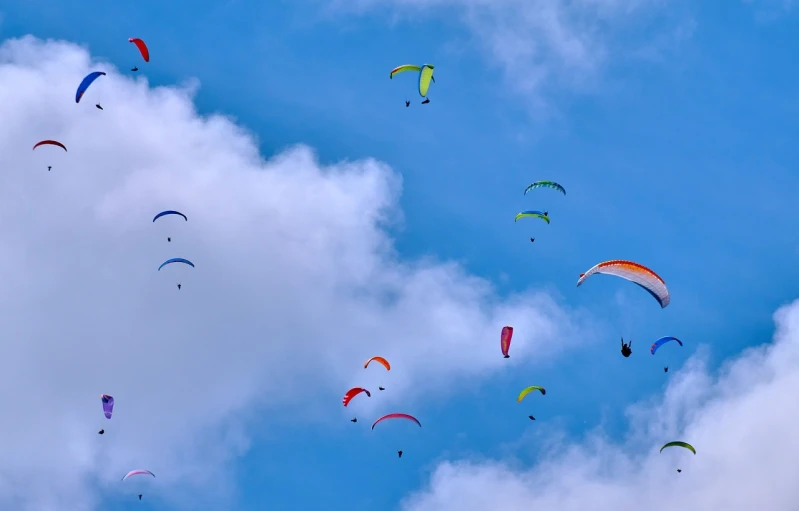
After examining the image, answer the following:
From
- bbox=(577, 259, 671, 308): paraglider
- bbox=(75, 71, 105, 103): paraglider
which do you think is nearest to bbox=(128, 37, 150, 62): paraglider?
bbox=(75, 71, 105, 103): paraglider

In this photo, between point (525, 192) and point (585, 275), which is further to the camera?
point (525, 192)

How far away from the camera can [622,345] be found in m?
106

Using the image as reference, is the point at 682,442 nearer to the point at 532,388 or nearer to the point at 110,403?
the point at 532,388

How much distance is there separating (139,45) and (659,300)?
39.6 metres

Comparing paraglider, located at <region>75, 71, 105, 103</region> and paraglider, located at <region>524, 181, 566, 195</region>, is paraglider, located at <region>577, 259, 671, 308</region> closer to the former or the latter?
paraglider, located at <region>524, 181, 566, 195</region>

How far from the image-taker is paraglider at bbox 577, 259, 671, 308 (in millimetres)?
103688

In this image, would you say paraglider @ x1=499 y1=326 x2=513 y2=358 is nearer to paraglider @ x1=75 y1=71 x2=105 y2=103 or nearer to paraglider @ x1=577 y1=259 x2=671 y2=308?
paraglider @ x1=577 y1=259 x2=671 y2=308

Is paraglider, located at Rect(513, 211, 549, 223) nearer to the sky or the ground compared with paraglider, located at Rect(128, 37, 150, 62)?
nearer to the ground

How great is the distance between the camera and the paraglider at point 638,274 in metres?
104

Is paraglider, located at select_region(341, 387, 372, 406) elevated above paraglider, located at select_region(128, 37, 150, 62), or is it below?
below

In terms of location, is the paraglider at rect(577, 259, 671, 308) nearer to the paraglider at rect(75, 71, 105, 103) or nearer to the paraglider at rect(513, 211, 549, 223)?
the paraglider at rect(513, 211, 549, 223)

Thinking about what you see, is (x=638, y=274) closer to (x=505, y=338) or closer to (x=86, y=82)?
(x=505, y=338)

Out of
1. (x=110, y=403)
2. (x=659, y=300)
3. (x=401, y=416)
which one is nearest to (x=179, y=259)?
(x=110, y=403)

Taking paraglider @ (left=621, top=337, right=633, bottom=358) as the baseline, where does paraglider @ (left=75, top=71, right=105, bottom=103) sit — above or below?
above
